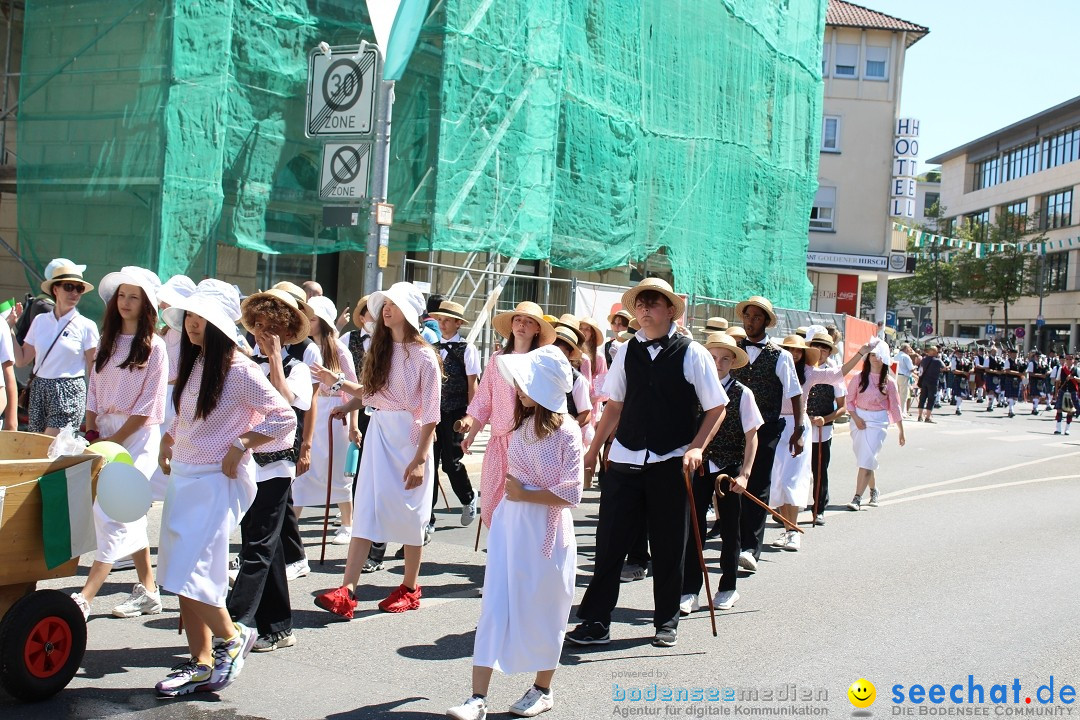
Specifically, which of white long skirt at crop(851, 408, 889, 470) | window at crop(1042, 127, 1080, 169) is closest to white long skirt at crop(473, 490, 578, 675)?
white long skirt at crop(851, 408, 889, 470)

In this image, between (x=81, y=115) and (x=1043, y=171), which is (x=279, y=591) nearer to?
(x=81, y=115)

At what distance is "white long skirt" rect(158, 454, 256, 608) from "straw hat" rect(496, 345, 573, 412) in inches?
52.0

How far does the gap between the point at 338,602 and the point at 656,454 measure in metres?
1.98

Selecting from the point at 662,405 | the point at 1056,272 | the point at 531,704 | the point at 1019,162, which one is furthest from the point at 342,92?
the point at 1019,162

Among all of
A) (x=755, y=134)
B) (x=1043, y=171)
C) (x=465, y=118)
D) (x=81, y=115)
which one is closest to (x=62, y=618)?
(x=81, y=115)

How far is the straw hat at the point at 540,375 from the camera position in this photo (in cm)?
504

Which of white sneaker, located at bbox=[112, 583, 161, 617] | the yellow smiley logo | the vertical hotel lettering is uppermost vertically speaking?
the vertical hotel lettering

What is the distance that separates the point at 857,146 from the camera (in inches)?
1847

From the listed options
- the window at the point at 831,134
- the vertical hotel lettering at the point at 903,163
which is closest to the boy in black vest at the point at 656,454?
the vertical hotel lettering at the point at 903,163

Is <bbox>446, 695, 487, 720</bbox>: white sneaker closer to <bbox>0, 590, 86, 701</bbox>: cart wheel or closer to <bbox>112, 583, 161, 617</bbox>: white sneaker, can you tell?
<bbox>0, 590, 86, 701</bbox>: cart wheel

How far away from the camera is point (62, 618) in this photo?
15.8 ft

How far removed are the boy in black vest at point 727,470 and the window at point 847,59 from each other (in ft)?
140

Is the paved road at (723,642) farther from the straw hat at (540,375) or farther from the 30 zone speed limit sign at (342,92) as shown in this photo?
the 30 zone speed limit sign at (342,92)

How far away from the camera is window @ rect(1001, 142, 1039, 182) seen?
71.4 meters
